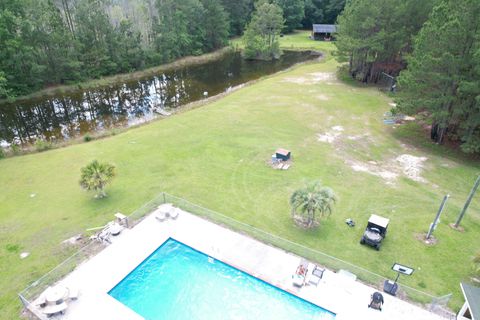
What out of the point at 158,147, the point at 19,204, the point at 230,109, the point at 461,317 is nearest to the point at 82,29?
the point at 230,109

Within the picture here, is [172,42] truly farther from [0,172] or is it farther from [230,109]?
[0,172]

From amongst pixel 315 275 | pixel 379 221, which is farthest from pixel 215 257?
pixel 379 221

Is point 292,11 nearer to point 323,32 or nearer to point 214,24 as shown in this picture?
point 323,32

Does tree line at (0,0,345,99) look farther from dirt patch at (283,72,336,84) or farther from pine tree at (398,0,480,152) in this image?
pine tree at (398,0,480,152)

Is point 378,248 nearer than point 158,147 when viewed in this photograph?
Yes

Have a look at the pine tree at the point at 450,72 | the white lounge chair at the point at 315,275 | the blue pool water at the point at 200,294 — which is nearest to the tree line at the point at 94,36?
the blue pool water at the point at 200,294

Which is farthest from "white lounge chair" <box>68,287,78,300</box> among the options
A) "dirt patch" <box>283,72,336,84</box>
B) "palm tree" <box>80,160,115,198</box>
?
"dirt patch" <box>283,72,336,84</box>
